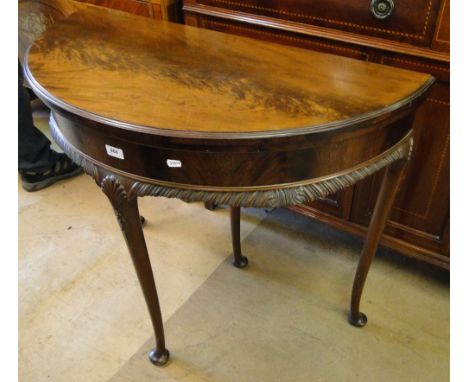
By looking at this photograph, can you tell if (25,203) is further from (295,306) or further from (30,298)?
(295,306)

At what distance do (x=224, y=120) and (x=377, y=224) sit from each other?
477 millimetres

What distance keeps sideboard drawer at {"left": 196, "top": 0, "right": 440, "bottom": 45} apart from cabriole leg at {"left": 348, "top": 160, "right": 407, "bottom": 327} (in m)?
0.29

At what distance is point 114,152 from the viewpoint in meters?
0.70

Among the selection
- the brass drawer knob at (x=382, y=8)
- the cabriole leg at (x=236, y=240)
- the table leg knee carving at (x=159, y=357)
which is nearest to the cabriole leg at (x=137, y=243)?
the table leg knee carving at (x=159, y=357)

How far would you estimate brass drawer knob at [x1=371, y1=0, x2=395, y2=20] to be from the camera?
0.88 metres

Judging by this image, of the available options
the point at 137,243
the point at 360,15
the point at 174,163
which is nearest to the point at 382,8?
the point at 360,15

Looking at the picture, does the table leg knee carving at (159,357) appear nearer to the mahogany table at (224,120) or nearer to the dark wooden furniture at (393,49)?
the mahogany table at (224,120)

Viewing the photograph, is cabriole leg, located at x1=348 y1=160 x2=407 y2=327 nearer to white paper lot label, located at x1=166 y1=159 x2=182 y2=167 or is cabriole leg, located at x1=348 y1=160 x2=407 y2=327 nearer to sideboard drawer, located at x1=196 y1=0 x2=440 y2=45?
sideboard drawer, located at x1=196 y1=0 x2=440 y2=45

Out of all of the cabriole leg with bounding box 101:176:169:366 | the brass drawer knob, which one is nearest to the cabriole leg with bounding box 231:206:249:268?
the cabriole leg with bounding box 101:176:169:366

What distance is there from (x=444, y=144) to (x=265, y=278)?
63 cm

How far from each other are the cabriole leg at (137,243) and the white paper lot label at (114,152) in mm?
46

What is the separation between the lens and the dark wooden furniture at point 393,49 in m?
0.89

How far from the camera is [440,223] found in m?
1.10

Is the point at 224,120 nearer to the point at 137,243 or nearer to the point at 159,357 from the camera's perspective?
the point at 137,243
